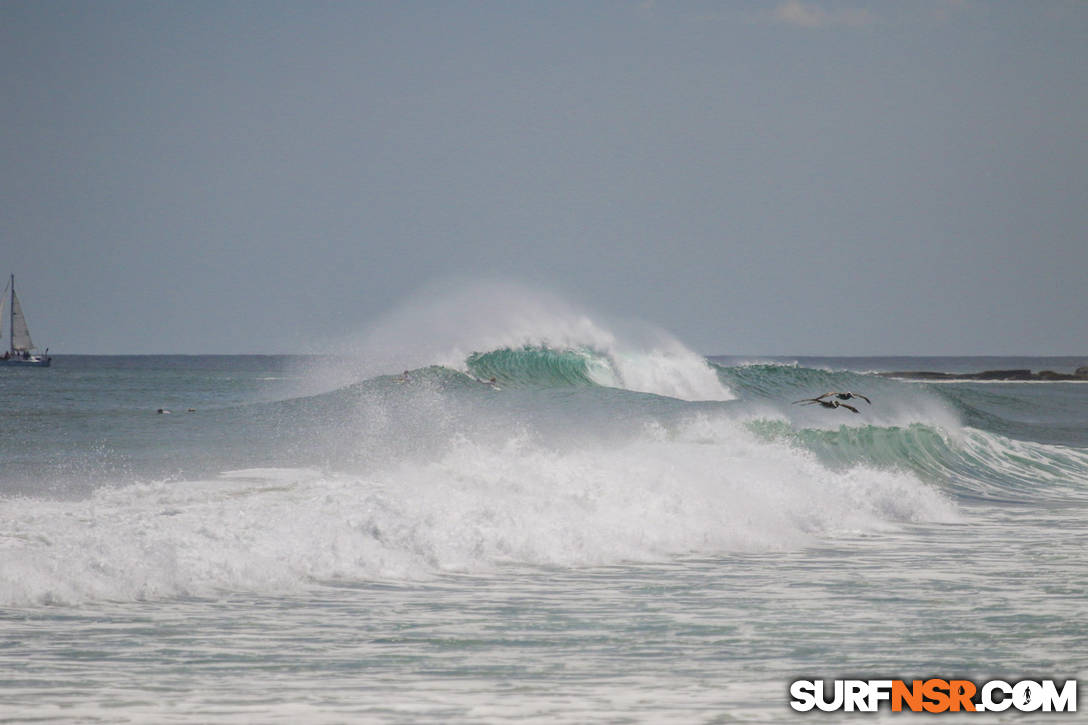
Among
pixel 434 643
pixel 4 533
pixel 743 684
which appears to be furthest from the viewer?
pixel 4 533

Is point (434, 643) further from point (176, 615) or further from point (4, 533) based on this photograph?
point (4, 533)

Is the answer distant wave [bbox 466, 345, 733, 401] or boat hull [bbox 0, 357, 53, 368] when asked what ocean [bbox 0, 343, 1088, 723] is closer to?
distant wave [bbox 466, 345, 733, 401]

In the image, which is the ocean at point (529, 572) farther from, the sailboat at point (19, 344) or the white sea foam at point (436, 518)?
the sailboat at point (19, 344)

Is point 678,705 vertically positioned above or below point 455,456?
below

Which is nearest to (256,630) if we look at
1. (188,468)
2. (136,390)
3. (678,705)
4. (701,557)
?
(678,705)

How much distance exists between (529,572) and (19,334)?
321 feet

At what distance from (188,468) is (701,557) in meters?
10.3

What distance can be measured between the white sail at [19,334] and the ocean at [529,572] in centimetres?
8134

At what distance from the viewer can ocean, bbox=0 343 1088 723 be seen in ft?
22.7

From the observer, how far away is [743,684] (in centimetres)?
692

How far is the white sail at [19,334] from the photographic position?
9738 cm

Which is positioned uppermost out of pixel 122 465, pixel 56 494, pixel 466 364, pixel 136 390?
pixel 136 390

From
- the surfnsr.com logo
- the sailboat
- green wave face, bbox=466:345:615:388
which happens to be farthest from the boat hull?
the surfnsr.com logo

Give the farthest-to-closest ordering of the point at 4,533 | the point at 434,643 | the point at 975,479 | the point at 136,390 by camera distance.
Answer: the point at 136,390, the point at 975,479, the point at 4,533, the point at 434,643
